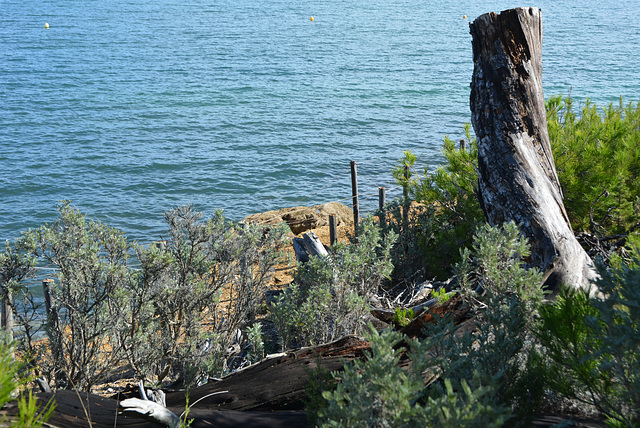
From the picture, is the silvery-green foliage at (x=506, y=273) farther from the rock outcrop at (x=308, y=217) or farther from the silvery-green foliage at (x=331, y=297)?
the rock outcrop at (x=308, y=217)

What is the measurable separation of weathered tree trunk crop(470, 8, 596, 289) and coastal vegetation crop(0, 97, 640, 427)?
533 mm

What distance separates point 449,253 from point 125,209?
784 cm

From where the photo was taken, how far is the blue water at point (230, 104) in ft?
39.5

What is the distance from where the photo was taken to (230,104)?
1897cm

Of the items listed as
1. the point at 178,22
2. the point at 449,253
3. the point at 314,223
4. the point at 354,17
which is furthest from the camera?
the point at 354,17

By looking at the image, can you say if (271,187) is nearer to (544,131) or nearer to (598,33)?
(544,131)

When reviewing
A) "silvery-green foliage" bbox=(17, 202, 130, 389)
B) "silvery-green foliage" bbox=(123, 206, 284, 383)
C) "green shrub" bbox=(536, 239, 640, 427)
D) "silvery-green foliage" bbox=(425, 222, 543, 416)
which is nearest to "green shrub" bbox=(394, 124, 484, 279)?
"silvery-green foliage" bbox=(123, 206, 284, 383)

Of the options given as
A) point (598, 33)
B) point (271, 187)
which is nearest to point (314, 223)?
point (271, 187)

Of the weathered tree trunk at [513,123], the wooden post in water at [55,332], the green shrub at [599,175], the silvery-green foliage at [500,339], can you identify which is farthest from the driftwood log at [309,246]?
the silvery-green foliage at [500,339]

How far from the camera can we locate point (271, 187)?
40.5 ft

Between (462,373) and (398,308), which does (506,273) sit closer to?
(462,373)

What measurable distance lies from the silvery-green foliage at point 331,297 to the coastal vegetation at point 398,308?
0.02m

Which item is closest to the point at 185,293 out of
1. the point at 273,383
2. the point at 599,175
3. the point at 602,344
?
the point at 273,383

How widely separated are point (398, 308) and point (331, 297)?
2.13 feet
